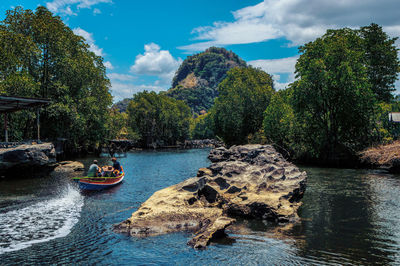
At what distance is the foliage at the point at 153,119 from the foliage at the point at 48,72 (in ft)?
130

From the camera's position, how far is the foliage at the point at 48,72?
32500 millimetres

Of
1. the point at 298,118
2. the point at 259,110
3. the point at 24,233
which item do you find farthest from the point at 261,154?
the point at 259,110

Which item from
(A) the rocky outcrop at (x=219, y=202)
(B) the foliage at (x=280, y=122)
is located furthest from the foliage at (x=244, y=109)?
(A) the rocky outcrop at (x=219, y=202)

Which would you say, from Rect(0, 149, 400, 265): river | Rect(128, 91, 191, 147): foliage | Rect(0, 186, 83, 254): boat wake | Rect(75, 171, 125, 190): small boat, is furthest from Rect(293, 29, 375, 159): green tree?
Rect(128, 91, 191, 147): foliage

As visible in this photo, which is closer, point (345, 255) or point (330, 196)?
point (345, 255)

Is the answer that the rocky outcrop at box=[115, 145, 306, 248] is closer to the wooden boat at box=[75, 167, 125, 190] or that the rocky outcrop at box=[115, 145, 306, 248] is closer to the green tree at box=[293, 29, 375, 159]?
the wooden boat at box=[75, 167, 125, 190]

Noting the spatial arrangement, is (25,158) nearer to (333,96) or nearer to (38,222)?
(38,222)

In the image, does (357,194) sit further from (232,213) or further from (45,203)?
(45,203)

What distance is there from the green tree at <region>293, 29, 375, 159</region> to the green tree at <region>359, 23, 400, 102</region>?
31.5 ft

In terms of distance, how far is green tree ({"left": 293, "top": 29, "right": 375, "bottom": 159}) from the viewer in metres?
33.0

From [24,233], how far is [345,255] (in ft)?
41.2

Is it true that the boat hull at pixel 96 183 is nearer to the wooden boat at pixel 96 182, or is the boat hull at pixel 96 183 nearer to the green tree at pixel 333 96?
the wooden boat at pixel 96 182

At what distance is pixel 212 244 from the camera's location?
417 inches

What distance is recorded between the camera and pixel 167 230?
39.2 ft
